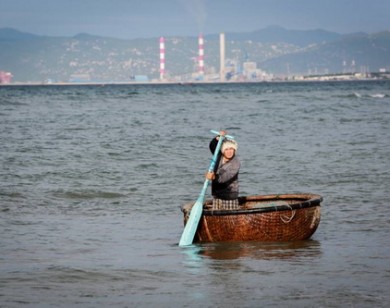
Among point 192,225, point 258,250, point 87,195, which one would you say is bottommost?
point 87,195

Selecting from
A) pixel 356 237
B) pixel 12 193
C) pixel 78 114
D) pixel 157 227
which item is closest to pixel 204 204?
pixel 157 227

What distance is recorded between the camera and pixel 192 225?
11023mm

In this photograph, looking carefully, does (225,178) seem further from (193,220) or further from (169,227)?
(169,227)

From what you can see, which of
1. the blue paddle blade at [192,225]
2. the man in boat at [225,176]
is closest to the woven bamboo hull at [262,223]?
the blue paddle blade at [192,225]

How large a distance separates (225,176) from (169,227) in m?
1.88

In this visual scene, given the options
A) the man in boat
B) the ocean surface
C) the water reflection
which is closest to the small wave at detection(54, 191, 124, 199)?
the ocean surface

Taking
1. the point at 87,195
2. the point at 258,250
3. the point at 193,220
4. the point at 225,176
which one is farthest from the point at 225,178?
the point at 87,195

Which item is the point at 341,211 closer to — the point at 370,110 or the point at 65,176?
the point at 65,176

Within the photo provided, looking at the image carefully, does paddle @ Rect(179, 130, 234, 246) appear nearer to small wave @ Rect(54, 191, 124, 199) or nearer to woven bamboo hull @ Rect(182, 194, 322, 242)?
woven bamboo hull @ Rect(182, 194, 322, 242)

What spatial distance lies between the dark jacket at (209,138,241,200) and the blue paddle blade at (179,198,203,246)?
35 centimetres

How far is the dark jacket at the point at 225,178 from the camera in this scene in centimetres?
1113

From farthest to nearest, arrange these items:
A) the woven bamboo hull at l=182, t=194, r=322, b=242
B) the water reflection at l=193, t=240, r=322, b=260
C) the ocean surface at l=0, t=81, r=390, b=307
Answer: the woven bamboo hull at l=182, t=194, r=322, b=242
the water reflection at l=193, t=240, r=322, b=260
the ocean surface at l=0, t=81, r=390, b=307

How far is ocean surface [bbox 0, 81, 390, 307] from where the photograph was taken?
8.32m

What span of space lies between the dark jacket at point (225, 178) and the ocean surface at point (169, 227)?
754 millimetres
